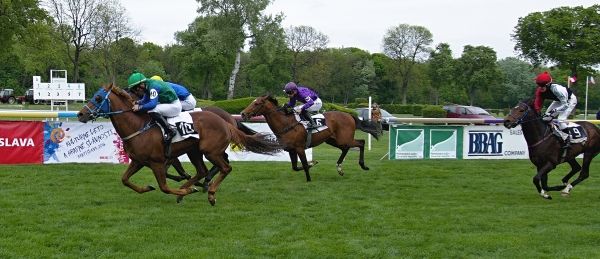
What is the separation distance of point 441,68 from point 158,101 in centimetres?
6151

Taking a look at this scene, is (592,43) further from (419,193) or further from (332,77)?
(332,77)

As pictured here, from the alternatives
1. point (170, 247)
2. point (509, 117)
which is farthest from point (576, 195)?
point (170, 247)

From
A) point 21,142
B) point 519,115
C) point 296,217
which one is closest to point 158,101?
point 296,217

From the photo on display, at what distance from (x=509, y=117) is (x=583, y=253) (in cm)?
442

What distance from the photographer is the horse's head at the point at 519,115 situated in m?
10.4

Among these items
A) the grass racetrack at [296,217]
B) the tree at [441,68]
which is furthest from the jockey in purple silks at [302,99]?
the tree at [441,68]

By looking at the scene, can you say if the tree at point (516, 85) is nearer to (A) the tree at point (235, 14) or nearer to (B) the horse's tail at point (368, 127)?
(A) the tree at point (235, 14)

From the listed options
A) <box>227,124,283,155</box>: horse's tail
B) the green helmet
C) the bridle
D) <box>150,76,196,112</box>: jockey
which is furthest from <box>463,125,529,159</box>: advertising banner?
the bridle

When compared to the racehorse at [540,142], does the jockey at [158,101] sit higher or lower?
higher

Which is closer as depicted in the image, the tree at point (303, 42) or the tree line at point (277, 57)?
the tree line at point (277, 57)

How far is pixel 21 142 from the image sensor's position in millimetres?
12828

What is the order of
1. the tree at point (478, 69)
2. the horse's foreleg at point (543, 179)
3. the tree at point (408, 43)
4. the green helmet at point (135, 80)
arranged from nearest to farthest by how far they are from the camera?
the green helmet at point (135, 80), the horse's foreleg at point (543, 179), the tree at point (478, 69), the tree at point (408, 43)

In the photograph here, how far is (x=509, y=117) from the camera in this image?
10430mm

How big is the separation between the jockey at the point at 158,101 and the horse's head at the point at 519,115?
18.0ft
